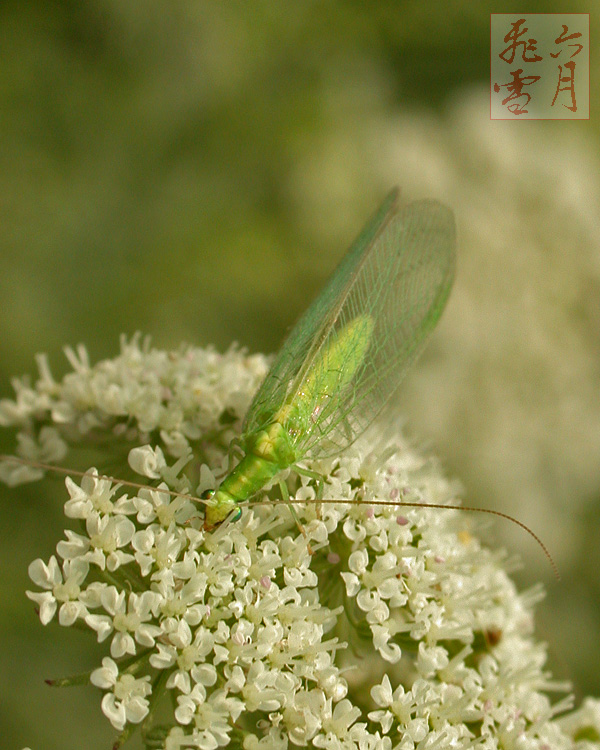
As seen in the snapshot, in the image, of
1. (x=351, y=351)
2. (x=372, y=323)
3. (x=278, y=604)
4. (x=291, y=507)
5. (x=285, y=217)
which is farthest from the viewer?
(x=285, y=217)

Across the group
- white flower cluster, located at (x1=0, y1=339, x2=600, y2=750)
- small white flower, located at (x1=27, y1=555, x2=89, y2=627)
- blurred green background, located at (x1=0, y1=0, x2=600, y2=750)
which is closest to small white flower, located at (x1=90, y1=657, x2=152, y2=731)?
white flower cluster, located at (x1=0, y1=339, x2=600, y2=750)

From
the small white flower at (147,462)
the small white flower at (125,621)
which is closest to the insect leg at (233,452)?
the small white flower at (147,462)

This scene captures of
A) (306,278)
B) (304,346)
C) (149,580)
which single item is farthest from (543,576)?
(149,580)

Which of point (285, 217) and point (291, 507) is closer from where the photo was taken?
point (291, 507)

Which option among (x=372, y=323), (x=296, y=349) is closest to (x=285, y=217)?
(x=372, y=323)

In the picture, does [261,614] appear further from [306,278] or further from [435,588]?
[306,278]

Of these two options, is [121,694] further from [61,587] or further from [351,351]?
[351,351]

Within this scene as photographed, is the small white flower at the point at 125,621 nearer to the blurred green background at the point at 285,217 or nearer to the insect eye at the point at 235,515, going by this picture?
the insect eye at the point at 235,515
